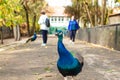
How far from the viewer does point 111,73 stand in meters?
10.4

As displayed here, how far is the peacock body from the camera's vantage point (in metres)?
7.77

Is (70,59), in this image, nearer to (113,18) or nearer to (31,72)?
(31,72)

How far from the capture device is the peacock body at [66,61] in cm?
777

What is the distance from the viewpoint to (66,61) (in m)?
7.78

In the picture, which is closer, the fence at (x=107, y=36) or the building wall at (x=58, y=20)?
the fence at (x=107, y=36)

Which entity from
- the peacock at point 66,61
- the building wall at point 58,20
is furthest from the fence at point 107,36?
the building wall at point 58,20

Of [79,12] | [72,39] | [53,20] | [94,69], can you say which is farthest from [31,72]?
[53,20]

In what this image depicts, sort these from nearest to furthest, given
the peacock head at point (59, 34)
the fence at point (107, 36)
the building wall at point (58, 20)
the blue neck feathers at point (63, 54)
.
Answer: the blue neck feathers at point (63, 54) < the peacock head at point (59, 34) < the fence at point (107, 36) < the building wall at point (58, 20)

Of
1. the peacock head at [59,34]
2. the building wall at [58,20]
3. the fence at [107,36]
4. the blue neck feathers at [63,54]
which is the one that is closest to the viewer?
the blue neck feathers at [63,54]

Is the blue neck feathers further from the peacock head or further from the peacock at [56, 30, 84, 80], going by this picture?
the peacock head

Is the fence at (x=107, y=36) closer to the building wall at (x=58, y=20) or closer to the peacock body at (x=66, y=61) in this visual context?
the peacock body at (x=66, y=61)

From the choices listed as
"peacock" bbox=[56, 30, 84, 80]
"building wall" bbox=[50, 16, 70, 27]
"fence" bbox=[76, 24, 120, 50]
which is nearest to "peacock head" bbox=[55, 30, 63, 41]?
"peacock" bbox=[56, 30, 84, 80]

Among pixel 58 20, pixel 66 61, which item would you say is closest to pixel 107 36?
pixel 66 61

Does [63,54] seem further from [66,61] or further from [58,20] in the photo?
[58,20]
